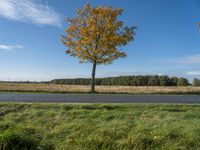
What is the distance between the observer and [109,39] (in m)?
27.6

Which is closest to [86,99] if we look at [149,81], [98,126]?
[98,126]

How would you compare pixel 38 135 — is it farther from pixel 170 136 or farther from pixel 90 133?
pixel 170 136

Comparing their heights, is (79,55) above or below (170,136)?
above

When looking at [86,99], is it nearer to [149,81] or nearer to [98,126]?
[98,126]

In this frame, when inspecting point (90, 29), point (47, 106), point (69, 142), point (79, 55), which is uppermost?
point (90, 29)

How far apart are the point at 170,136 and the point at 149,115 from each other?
96.0 inches

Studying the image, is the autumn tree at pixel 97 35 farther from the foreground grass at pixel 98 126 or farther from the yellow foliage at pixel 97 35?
the foreground grass at pixel 98 126

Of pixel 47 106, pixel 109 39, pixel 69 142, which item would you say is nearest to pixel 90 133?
pixel 69 142

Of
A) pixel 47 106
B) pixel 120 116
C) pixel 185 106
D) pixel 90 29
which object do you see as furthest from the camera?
pixel 90 29

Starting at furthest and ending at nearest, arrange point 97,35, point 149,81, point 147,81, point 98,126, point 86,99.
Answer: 1. point 147,81
2. point 149,81
3. point 97,35
4. point 86,99
5. point 98,126

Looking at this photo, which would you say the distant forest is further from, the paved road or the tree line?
the paved road

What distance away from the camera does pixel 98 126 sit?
10422 millimetres

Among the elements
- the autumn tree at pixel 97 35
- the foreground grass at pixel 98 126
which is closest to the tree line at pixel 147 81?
the autumn tree at pixel 97 35

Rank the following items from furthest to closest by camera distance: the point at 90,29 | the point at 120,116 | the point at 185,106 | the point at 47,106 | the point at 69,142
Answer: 1. the point at 90,29
2. the point at 185,106
3. the point at 47,106
4. the point at 120,116
5. the point at 69,142
